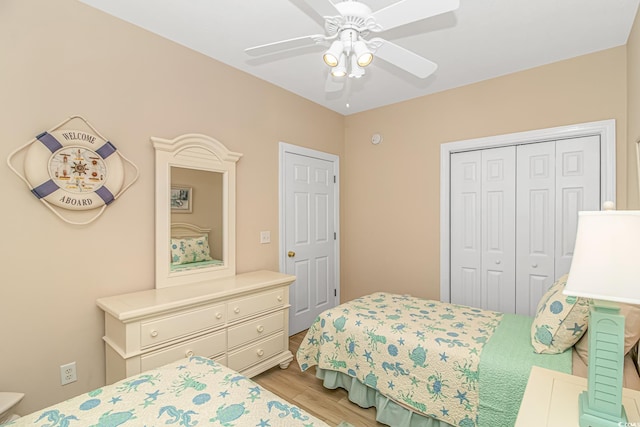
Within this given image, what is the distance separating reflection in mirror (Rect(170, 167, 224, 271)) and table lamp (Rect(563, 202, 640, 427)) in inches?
94.8

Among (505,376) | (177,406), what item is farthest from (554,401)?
(177,406)

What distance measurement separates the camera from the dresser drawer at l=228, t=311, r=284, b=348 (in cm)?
237

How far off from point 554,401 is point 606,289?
546mm

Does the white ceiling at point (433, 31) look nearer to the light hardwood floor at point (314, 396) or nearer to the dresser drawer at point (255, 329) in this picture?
the dresser drawer at point (255, 329)

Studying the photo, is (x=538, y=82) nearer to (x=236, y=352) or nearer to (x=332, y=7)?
(x=332, y=7)

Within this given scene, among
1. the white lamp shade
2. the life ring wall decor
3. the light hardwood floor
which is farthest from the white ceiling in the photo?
the light hardwood floor

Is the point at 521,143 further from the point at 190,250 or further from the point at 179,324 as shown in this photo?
the point at 179,324

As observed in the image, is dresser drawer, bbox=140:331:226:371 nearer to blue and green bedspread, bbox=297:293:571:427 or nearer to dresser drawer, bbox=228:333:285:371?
dresser drawer, bbox=228:333:285:371

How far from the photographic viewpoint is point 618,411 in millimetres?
994

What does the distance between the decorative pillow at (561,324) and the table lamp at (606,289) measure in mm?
619

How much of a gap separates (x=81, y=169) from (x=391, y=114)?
3.11 m

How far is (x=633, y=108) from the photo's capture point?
2.22 meters

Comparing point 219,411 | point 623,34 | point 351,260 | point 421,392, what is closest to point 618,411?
point 421,392

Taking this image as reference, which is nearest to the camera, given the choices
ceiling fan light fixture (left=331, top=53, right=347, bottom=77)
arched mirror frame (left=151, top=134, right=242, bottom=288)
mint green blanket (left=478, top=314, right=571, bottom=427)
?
mint green blanket (left=478, top=314, right=571, bottom=427)
